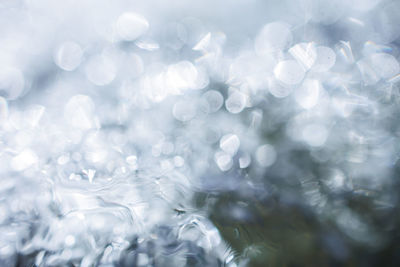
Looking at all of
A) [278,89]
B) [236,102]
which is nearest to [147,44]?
[236,102]

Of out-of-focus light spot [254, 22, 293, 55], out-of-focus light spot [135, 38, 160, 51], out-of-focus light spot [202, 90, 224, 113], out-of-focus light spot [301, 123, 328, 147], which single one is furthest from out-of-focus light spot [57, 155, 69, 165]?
out-of-focus light spot [254, 22, 293, 55]

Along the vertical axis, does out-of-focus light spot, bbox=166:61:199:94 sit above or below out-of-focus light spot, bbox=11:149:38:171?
above

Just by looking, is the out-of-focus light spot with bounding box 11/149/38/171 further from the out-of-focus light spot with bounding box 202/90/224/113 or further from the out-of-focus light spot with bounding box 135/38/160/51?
the out-of-focus light spot with bounding box 135/38/160/51

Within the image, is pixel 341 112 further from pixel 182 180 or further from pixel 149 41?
pixel 149 41

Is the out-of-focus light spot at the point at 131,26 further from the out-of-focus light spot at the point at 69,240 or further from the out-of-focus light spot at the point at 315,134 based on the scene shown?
the out-of-focus light spot at the point at 69,240

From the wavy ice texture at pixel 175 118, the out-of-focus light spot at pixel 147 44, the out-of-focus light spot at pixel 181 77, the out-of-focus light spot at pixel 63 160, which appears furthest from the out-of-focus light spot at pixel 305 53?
the out-of-focus light spot at pixel 63 160

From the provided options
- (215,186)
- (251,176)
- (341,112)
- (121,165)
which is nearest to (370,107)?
(341,112)

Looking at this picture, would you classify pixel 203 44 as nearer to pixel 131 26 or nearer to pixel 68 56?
pixel 131 26
